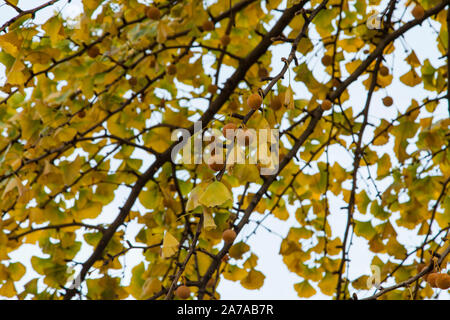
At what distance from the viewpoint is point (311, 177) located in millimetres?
2125

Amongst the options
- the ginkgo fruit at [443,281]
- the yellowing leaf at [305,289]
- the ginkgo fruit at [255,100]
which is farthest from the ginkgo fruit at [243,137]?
the yellowing leaf at [305,289]

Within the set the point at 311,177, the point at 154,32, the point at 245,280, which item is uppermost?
the point at 154,32

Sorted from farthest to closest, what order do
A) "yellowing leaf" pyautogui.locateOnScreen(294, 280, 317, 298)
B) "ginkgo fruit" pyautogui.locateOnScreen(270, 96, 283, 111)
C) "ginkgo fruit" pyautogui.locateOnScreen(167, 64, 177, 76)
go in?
1. "yellowing leaf" pyautogui.locateOnScreen(294, 280, 317, 298)
2. "ginkgo fruit" pyautogui.locateOnScreen(167, 64, 177, 76)
3. "ginkgo fruit" pyautogui.locateOnScreen(270, 96, 283, 111)

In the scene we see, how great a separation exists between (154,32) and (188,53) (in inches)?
11.0

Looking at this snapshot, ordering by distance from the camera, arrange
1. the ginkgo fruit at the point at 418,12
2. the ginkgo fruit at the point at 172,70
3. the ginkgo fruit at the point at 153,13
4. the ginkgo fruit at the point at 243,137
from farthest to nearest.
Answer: the ginkgo fruit at the point at 172,70
the ginkgo fruit at the point at 153,13
the ginkgo fruit at the point at 418,12
the ginkgo fruit at the point at 243,137

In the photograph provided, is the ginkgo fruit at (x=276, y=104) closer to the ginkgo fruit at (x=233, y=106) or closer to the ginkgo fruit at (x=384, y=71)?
the ginkgo fruit at (x=233, y=106)

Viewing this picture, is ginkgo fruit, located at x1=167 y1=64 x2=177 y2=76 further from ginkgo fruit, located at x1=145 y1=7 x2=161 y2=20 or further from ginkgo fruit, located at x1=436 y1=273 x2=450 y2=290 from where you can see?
ginkgo fruit, located at x1=436 y1=273 x2=450 y2=290

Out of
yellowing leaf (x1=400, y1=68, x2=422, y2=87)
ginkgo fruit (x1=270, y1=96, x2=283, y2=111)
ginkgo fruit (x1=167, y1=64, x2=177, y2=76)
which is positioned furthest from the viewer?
ginkgo fruit (x1=167, y1=64, x2=177, y2=76)

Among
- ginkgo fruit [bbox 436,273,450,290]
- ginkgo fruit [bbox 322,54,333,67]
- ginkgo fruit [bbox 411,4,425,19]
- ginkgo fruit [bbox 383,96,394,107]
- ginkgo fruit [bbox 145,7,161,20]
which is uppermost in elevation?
ginkgo fruit [bbox 145,7,161,20]

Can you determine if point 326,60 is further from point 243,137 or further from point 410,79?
point 243,137

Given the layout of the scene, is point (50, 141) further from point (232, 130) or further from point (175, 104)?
point (232, 130)

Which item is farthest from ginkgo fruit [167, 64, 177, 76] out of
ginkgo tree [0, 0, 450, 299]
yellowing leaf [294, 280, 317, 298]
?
yellowing leaf [294, 280, 317, 298]

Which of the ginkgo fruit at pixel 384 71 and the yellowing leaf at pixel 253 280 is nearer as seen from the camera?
the yellowing leaf at pixel 253 280
